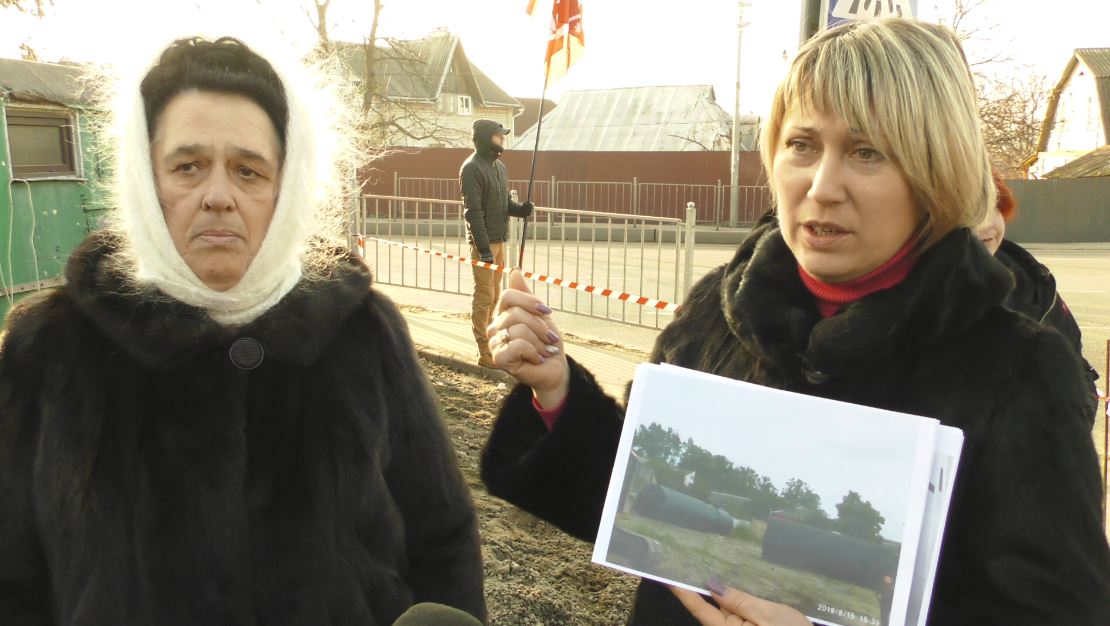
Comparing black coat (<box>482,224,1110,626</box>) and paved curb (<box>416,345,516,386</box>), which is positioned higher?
black coat (<box>482,224,1110,626</box>)

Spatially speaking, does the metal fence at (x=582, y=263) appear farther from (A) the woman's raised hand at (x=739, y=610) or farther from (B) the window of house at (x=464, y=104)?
(B) the window of house at (x=464, y=104)

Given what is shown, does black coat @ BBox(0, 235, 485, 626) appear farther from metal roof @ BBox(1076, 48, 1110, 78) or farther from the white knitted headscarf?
metal roof @ BBox(1076, 48, 1110, 78)

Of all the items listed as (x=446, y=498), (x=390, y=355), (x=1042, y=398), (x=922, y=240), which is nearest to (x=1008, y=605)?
(x=1042, y=398)

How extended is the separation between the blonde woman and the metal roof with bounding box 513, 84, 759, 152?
38.7m

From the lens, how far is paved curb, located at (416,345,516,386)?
7.55m

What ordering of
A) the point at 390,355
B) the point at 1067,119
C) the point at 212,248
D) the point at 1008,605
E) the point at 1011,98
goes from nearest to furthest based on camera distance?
the point at 1008,605, the point at 212,248, the point at 390,355, the point at 1011,98, the point at 1067,119

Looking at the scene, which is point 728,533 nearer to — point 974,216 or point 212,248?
point 974,216

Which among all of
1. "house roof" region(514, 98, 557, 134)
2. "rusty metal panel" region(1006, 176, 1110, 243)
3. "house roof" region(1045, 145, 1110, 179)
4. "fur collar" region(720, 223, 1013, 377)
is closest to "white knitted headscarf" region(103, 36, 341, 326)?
"fur collar" region(720, 223, 1013, 377)

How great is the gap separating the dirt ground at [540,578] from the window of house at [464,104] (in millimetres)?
49940

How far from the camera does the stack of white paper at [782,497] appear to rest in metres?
1.29

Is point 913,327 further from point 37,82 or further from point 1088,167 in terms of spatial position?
point 1088,167

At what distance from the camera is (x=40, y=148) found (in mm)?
7426

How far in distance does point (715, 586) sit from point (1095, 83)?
41156mm

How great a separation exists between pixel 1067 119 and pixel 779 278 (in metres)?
43.8
